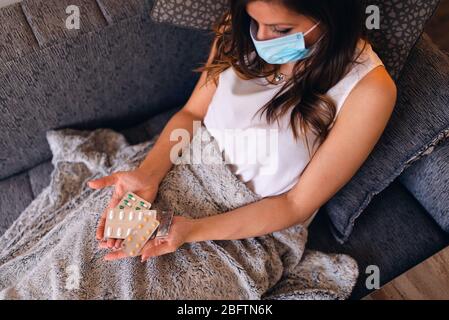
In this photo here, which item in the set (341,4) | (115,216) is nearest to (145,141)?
(115,216)

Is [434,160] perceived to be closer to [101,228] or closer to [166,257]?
[166,257]

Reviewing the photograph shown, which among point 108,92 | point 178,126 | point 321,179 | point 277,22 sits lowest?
point 321,179

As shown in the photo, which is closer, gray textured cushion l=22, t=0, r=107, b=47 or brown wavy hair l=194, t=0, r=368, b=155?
brown wavy hair l=194, t=0, r=368, b=155

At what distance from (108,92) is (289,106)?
56 centimetres

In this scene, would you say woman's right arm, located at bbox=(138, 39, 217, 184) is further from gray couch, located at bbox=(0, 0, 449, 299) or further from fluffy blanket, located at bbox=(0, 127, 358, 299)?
gray couch, located at bbox=(0, 0, 449, 299)

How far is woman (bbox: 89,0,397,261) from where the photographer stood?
2.74 feet

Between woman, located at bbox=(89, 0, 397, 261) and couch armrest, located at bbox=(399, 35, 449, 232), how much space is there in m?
0.15

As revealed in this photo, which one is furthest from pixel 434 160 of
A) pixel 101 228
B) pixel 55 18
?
pixel 55 18

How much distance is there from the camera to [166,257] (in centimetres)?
96

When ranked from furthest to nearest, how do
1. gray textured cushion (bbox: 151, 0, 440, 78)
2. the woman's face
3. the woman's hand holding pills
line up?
the woman's hand holding pills → gray textured cushion (bbox: 151, 0, 440, 78) → the woman's face

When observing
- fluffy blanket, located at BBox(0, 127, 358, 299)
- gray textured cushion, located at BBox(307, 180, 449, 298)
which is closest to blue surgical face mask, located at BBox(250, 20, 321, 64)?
fluffy blanket, located at BBox(0, 127, 358, 299)

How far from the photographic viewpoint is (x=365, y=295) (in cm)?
105

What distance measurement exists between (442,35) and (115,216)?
1619mm

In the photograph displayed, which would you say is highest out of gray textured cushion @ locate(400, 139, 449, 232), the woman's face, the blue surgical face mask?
the woman's face
